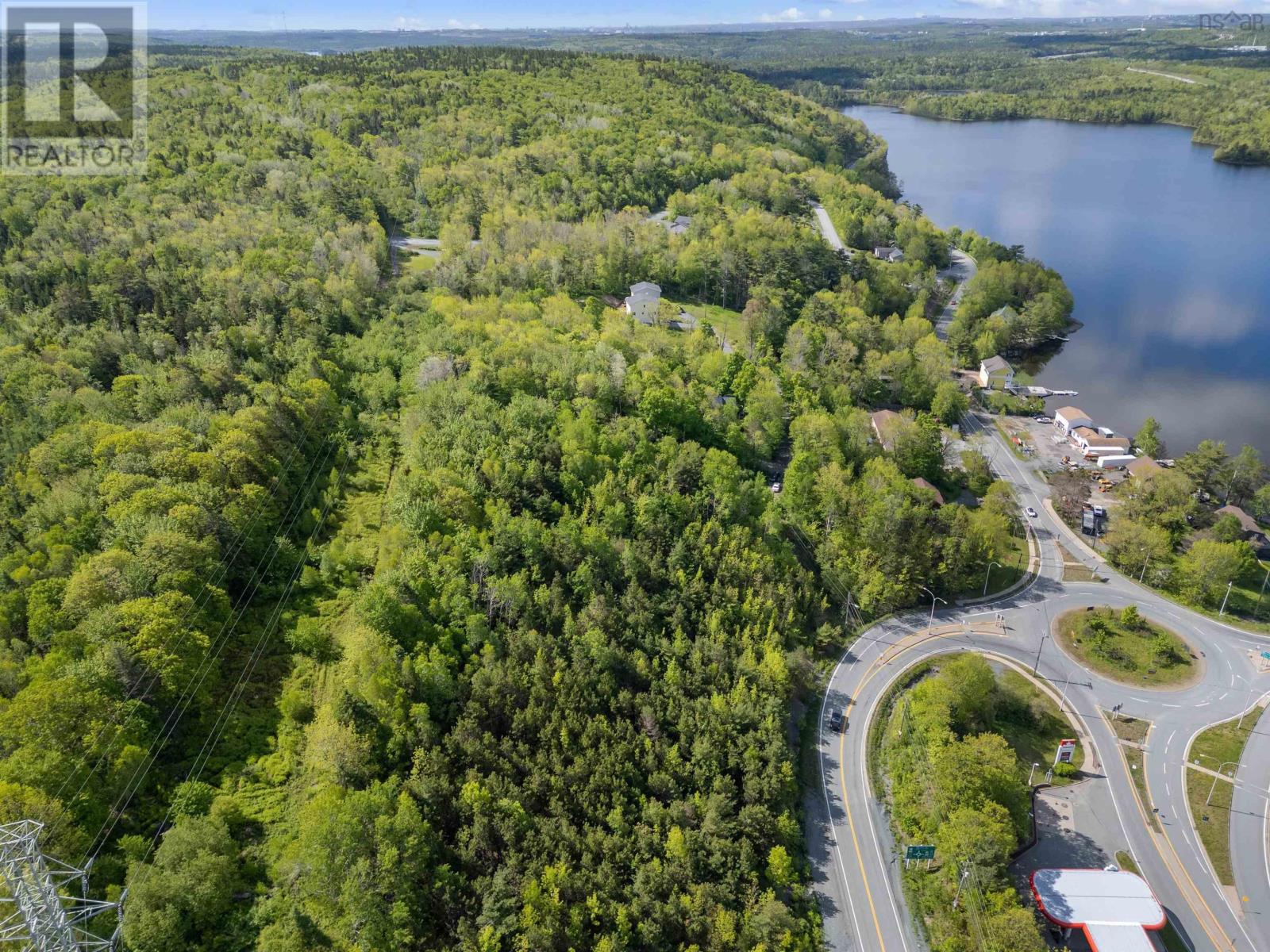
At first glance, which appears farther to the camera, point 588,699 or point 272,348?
point 272,348

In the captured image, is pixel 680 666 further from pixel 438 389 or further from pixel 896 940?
pixel 438 389

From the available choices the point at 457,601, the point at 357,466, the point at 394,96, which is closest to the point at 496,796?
the point at 457,601

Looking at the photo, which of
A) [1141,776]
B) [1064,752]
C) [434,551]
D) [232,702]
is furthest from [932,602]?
[232,702]

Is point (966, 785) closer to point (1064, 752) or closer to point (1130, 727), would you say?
point (1064, 752)

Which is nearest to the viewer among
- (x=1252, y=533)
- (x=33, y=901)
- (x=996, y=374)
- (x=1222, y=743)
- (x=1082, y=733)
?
(x=33, y=901)

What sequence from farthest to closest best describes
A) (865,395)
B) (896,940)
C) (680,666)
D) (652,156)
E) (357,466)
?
(652,156) → (865,395) → (357,466) → (680,666) → (896,940)

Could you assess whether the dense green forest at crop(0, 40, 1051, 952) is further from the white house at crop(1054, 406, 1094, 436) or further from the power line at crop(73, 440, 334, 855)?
the white house at crop(1054, 406, 1094, 436)
